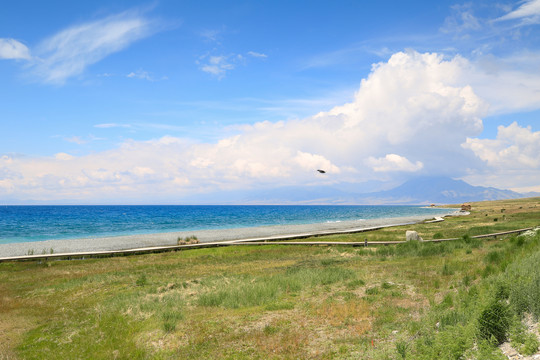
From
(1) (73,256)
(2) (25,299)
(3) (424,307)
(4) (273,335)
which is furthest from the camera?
(1) (73,256)

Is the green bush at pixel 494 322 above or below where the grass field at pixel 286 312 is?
above

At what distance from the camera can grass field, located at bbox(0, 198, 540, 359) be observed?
10.3 metres

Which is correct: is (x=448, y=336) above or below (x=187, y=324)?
above

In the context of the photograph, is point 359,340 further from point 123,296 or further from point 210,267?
point 210,267

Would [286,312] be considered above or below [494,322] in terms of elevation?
below

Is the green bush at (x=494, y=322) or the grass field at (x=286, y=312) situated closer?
the green bush at (x=494, y=322)

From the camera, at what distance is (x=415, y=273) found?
2220 cm

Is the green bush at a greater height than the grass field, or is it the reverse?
the green bush

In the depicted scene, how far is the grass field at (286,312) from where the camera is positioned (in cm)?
1026

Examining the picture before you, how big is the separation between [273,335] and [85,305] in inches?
493

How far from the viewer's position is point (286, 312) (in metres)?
16.1

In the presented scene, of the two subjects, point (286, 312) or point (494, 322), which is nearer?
point (494, 322)

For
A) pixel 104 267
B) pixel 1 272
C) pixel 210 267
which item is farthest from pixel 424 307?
pixel 1 272

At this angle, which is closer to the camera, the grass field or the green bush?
the green bush
